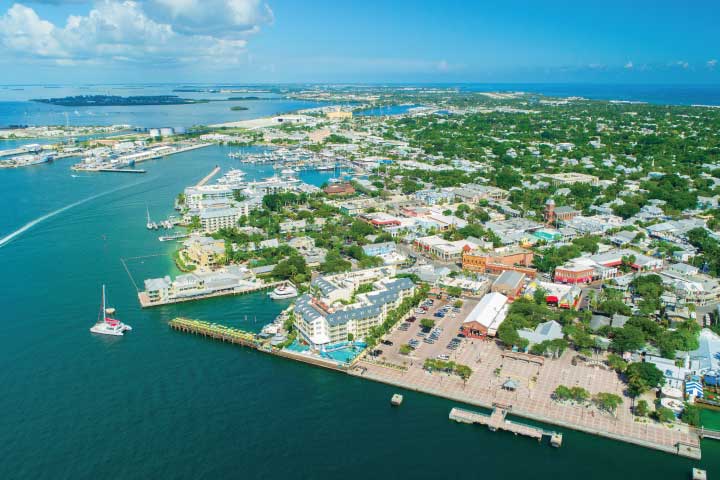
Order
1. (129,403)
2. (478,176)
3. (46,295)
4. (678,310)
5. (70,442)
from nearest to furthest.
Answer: (70,442), (129,403), (678,310), (46,295), (478,176)

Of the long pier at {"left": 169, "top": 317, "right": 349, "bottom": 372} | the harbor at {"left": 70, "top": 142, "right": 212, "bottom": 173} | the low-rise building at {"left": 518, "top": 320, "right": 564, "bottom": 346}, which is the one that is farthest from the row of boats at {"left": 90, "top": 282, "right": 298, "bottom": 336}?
the harbor at {"left": 70, "top": 142, "right": 212, "bottom": 173}

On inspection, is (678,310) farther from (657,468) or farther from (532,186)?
(532,186)

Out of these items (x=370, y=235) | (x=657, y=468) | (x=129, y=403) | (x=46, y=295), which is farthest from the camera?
(x=370, y=235)

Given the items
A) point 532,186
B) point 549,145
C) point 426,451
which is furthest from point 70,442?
point 549,145

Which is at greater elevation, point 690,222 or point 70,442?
point 690,222

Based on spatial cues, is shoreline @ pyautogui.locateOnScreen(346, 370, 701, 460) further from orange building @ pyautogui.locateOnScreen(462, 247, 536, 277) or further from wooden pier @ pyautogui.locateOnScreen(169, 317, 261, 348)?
orange building @ pyautogui.locateOnScreen(462, 247, 536, 277)

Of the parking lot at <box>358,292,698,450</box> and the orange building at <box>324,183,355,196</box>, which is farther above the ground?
the orange building at <box>324,183,355,196</box>

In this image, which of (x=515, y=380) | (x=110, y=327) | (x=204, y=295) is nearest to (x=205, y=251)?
(x=204, y=295)
